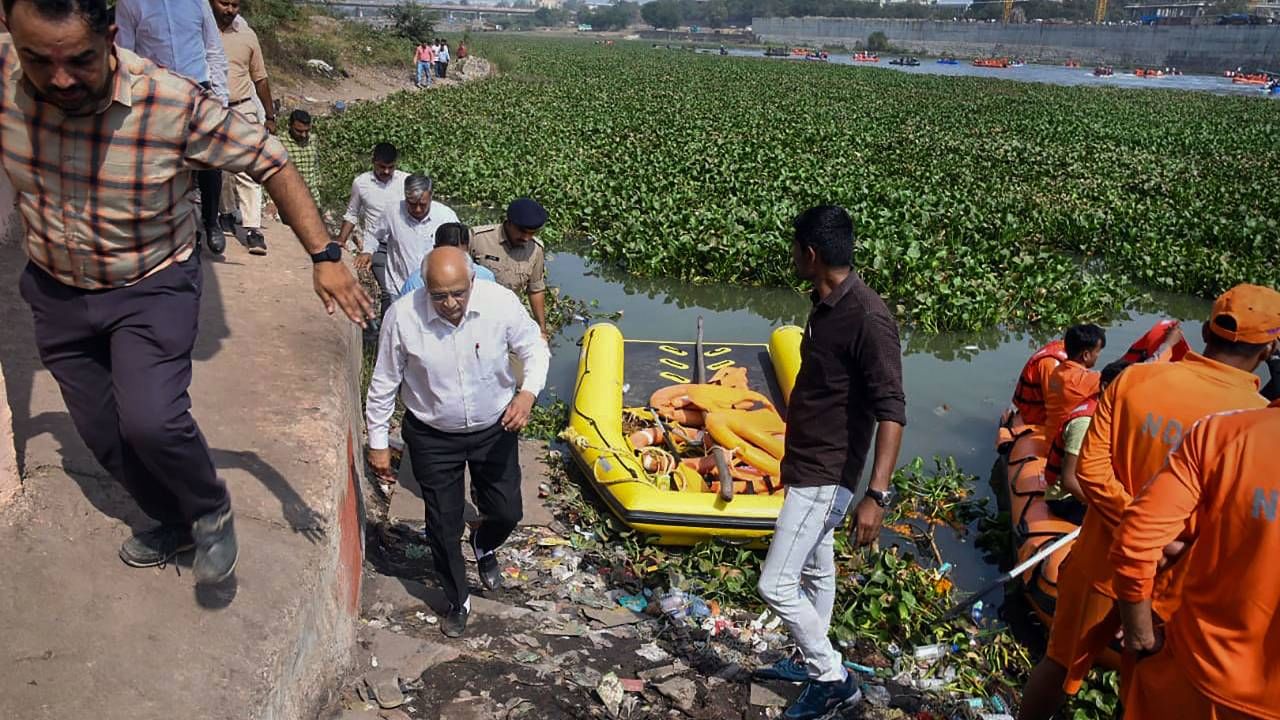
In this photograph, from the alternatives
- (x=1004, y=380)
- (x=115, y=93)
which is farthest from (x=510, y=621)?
(x=1004, y=380)

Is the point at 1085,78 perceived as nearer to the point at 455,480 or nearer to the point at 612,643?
the point at 612,643

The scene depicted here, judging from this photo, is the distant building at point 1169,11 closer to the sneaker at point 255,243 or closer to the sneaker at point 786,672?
the sneaker at point 255,243

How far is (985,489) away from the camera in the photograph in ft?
21.8

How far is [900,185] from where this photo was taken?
1539 cm

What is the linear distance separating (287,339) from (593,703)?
2.61 m

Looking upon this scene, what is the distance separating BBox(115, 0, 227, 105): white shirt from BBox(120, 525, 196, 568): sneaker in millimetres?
3371

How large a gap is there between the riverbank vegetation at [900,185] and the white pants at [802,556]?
22.1 ft

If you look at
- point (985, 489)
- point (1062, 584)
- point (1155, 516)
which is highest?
point (1155, 516)

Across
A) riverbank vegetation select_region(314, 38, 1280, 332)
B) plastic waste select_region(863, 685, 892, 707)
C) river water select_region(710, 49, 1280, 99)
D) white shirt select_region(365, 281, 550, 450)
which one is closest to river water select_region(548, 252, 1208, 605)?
riverbank vegetation select_region(314, 38, 1280, 332)

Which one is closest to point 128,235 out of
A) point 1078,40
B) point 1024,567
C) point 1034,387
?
point 1024,567

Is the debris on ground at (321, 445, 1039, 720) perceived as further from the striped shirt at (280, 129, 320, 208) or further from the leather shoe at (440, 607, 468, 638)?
the striped shirt at (280, 129, 320, 208)

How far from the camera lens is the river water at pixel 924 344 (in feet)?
23.6

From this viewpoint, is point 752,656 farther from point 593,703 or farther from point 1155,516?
point 1155,516

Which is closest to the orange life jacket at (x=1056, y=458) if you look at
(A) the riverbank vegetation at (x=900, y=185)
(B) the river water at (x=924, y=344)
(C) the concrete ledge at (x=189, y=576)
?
(B) the river water at (x=924, y=344)
